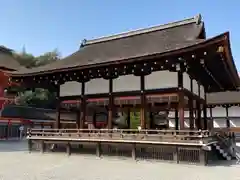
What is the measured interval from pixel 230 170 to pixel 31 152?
451 inches

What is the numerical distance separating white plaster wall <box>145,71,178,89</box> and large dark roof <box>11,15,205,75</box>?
1.64 metres

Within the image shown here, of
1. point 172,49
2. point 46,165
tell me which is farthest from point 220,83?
point 46,165

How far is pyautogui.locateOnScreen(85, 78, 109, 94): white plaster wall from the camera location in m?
14.7

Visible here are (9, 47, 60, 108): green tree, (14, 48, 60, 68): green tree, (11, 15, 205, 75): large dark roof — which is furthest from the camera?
(14, 48, 60, 68): green tree

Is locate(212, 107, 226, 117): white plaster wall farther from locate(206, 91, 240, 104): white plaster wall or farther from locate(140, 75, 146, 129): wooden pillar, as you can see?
locate(140, 75, 146, 129): wooden pillar

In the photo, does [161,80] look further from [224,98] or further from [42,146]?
[224,98]

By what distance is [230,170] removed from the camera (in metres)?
10.1

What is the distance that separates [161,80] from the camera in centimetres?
1284

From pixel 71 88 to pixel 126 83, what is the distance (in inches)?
160

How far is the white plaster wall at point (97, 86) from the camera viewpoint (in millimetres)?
14741

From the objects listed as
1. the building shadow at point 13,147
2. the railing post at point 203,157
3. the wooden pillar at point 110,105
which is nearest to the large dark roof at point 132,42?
the wooden pillar at point 110,105

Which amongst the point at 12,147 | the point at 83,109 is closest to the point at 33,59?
the point at 12,147

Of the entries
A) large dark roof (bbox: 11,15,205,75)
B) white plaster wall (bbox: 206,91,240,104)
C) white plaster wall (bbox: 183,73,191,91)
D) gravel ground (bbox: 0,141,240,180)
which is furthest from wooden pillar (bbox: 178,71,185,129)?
white plaster wall (bbox: 206,91,240,104)

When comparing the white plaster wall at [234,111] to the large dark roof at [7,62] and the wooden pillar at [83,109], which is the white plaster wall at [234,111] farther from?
the large dark roof at [7,62]
